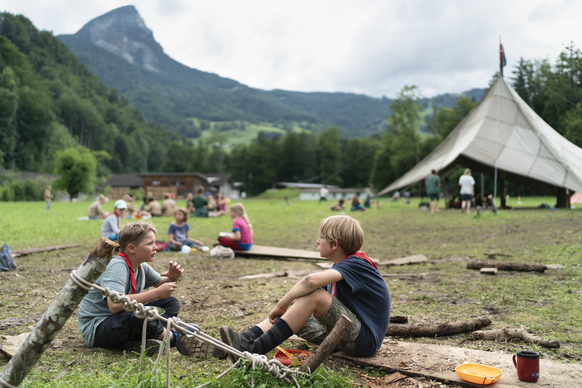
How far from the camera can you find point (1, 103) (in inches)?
1001

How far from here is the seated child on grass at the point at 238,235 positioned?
9.31 meters

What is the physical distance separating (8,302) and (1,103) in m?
25.7

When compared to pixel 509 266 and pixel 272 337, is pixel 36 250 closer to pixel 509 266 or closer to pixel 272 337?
pixel 272 337

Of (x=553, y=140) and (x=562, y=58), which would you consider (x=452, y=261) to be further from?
(x=562, y=58)

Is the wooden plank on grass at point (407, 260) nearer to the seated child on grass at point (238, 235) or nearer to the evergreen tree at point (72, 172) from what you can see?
the seated child on grass at point (238, 235)

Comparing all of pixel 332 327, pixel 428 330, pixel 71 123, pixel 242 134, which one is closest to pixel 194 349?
Answer: pixel 332 327

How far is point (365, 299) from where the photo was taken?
330 cm

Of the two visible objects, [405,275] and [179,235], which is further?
[179,235]

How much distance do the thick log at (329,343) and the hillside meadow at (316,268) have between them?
12 cm

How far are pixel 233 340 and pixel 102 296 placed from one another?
4.96 ft

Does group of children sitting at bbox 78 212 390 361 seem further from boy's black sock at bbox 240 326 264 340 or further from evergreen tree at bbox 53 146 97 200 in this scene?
evergreen tree at bbox 53 146 97 200

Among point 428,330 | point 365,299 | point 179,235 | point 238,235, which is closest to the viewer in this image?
point 365,299

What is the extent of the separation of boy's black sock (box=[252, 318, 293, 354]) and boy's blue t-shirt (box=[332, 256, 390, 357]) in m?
0.50

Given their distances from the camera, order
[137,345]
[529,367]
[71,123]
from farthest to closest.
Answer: [71,123]
[137,345]
[529,367]
